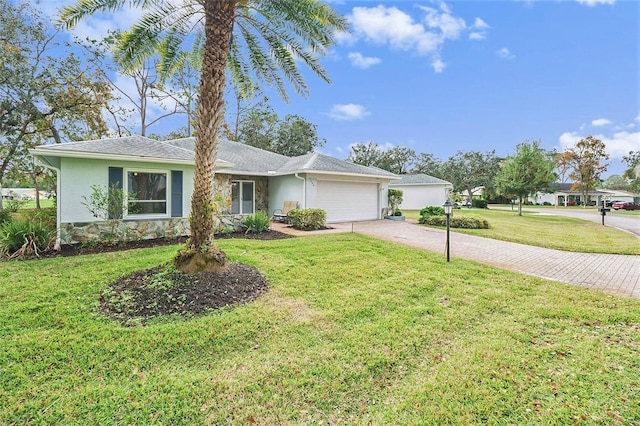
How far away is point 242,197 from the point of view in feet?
51.9

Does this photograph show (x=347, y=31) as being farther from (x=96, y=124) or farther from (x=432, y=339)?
(x=96, y=124)

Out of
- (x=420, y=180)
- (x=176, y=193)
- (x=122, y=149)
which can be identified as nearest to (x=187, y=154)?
(x=176, y=193)

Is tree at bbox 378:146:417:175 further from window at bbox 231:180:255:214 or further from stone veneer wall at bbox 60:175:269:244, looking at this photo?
stone veneer wall at bbox 60:175:269:244

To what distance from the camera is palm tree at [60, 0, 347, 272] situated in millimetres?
5500

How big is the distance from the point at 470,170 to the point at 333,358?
1891 inches

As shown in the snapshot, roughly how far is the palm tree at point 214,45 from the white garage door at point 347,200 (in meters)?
7.08

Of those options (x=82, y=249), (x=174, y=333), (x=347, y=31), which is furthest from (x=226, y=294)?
(x=347, y=31)

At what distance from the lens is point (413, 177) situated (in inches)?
1303

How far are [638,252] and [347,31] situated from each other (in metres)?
11.8

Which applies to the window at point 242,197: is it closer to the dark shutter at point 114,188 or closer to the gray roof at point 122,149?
the gray roof at point 122,149

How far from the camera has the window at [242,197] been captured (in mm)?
15523

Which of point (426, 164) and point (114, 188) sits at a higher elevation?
point (426, 164)

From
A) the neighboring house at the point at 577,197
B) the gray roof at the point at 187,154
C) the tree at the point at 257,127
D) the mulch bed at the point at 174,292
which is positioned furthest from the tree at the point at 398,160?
the mulch bed at the point at 174,292

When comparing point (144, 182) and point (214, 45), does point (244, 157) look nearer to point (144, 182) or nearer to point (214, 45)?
point (144, 182)
